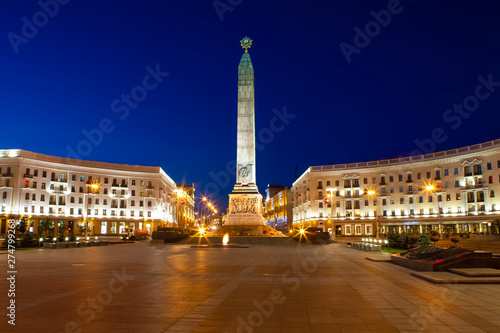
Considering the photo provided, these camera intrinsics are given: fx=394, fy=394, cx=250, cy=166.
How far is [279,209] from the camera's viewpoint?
135 metres

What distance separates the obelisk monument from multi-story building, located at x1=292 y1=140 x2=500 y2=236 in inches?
544

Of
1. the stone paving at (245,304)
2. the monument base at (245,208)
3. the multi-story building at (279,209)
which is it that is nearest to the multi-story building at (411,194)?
the monument base at (245,208)

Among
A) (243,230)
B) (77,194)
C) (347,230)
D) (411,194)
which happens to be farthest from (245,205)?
(77,194)

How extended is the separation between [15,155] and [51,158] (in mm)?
7855

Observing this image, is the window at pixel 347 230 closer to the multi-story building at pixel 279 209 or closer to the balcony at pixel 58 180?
the multi-story building at pixel 279 209

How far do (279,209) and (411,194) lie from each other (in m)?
59.0

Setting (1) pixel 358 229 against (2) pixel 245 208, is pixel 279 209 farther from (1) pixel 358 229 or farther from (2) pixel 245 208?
(2) pixel 245 208

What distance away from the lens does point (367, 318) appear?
7605 mm

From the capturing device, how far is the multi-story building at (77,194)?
75.6 m

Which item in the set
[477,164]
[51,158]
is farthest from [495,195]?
[51,158]

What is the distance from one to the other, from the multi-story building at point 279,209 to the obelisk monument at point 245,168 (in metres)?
61.1

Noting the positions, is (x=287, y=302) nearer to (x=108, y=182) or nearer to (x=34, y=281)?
(x=34, y=281)

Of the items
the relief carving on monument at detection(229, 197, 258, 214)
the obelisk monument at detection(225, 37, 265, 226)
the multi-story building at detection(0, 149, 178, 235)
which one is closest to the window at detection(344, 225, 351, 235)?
the obelisk monument at detection(225, 37, 265, 226)

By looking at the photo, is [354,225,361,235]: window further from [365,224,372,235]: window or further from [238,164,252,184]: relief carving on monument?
[238,164,252,184]: relief carving on monument
